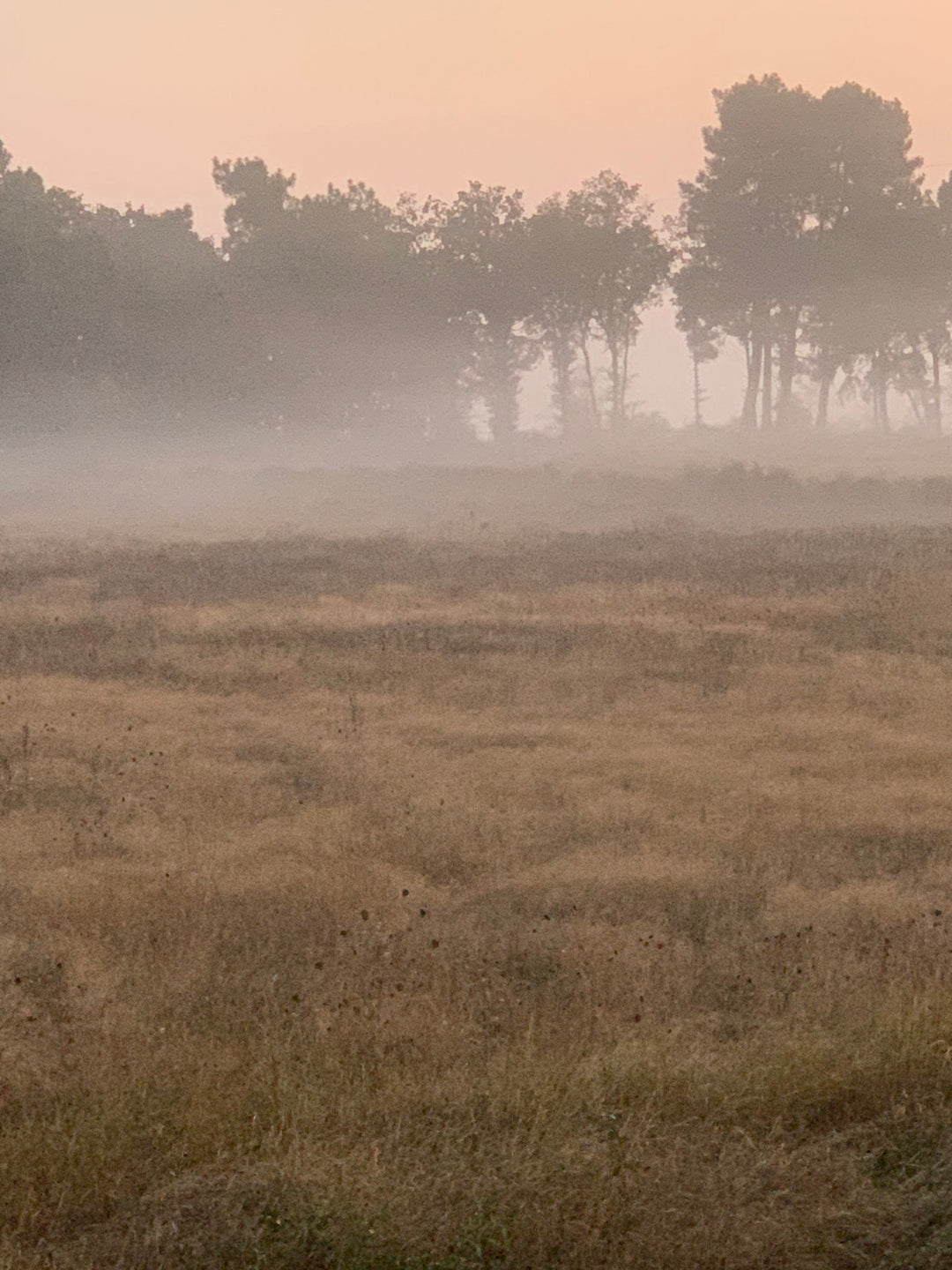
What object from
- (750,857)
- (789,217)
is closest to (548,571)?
(750,857)

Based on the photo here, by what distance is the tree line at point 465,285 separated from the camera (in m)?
63.3

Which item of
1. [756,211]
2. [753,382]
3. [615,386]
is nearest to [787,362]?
[753,382]

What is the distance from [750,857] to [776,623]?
9256mm

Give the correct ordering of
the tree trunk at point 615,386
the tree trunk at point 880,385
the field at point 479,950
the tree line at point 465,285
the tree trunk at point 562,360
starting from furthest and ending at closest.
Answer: the tree trunk at point 562,360 < the tree trunk at point 615,386 < the tree trunk at point 880,385 < the tree line at point 465,285 < the field at point 479,950

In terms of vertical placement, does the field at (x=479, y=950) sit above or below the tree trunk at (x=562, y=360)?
below

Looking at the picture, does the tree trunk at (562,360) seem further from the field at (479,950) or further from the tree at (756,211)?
the field at (479,950)

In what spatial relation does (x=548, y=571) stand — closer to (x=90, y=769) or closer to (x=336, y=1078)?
(x=90, y=769)

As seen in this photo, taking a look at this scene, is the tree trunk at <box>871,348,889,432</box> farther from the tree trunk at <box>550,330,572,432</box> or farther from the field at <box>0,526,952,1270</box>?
the field at <box>0,526,952,1270</box>

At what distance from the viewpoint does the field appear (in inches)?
234

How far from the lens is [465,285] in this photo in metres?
75.7

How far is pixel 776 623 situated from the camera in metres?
19.8

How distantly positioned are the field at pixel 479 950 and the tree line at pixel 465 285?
1855 inches

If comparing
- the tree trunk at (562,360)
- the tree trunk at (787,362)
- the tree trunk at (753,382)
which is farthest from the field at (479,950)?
the tree trunk at (562,360)

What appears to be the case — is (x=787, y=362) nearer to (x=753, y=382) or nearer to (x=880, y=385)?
(x=753, y=382)
